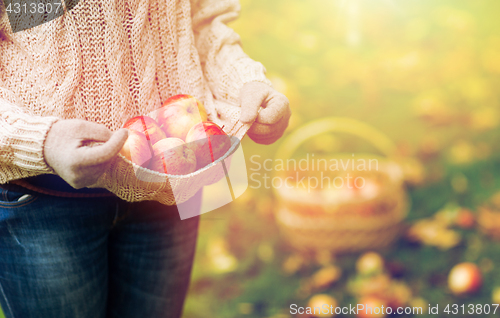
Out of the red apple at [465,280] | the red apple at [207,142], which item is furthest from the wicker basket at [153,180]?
the red apple at [465,280]

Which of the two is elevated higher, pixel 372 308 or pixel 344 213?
pixel 344 213

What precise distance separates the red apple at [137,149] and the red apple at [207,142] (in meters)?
0.06

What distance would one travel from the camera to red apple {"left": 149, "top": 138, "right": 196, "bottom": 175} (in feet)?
1.60

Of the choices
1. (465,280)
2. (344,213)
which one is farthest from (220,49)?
(465,280)

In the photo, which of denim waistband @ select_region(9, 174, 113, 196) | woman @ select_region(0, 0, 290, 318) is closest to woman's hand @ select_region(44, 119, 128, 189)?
woman @ select_region(0, 0, 290, 318)

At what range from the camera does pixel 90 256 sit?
583 millimetres

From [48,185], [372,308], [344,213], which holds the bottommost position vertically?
[372,308]

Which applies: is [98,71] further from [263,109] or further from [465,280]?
[465,280]

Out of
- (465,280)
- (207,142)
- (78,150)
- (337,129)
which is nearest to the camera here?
(78,150)

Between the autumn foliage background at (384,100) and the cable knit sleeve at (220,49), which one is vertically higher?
the cable knit sleeve at (220,49)

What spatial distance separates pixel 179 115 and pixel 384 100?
4.63 ft

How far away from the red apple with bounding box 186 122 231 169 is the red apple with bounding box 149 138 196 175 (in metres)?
0.01

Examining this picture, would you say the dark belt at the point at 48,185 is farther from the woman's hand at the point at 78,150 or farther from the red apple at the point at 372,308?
the red apple at the point at 372,308

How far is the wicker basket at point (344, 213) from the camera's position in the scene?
1.47m
